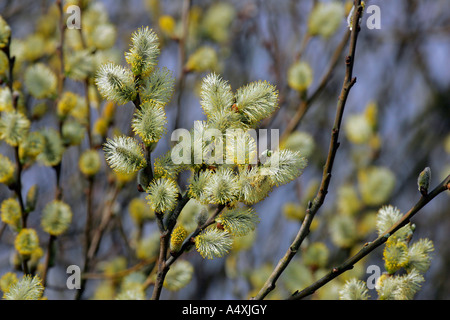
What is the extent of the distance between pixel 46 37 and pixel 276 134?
71.1 inches

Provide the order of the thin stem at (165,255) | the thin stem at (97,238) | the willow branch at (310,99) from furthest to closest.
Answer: the willow branch at (310,99) < the thin stem at (97,238) < the thin stem at (165,255)

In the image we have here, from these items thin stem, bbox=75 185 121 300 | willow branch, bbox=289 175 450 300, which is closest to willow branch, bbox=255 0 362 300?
willow branch, bbox=289 175 450 300

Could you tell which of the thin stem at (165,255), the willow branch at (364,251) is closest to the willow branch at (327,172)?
the willow branch at (364,251)

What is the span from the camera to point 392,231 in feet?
3.59

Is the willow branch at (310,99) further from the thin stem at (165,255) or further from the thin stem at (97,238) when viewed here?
the thin stem at (165,255)

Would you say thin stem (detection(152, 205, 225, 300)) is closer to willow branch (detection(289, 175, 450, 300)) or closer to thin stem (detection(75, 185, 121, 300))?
willow branch (detection(289, 175, 450, 300))

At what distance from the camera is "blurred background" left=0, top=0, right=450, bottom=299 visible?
6.50ft

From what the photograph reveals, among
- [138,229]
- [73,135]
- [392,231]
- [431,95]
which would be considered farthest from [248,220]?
[431,95]

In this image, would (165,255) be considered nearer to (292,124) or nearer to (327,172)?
(327,172)

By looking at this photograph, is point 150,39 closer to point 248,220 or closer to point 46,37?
point 248,220

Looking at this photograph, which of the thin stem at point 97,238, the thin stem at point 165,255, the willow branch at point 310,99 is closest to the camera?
the thin stem at point 165,255

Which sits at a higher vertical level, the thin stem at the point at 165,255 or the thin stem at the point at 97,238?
the thin stem at the point at 97,238

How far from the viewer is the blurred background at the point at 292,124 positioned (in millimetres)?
1980

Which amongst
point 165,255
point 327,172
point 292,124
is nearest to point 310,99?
point 292,124
